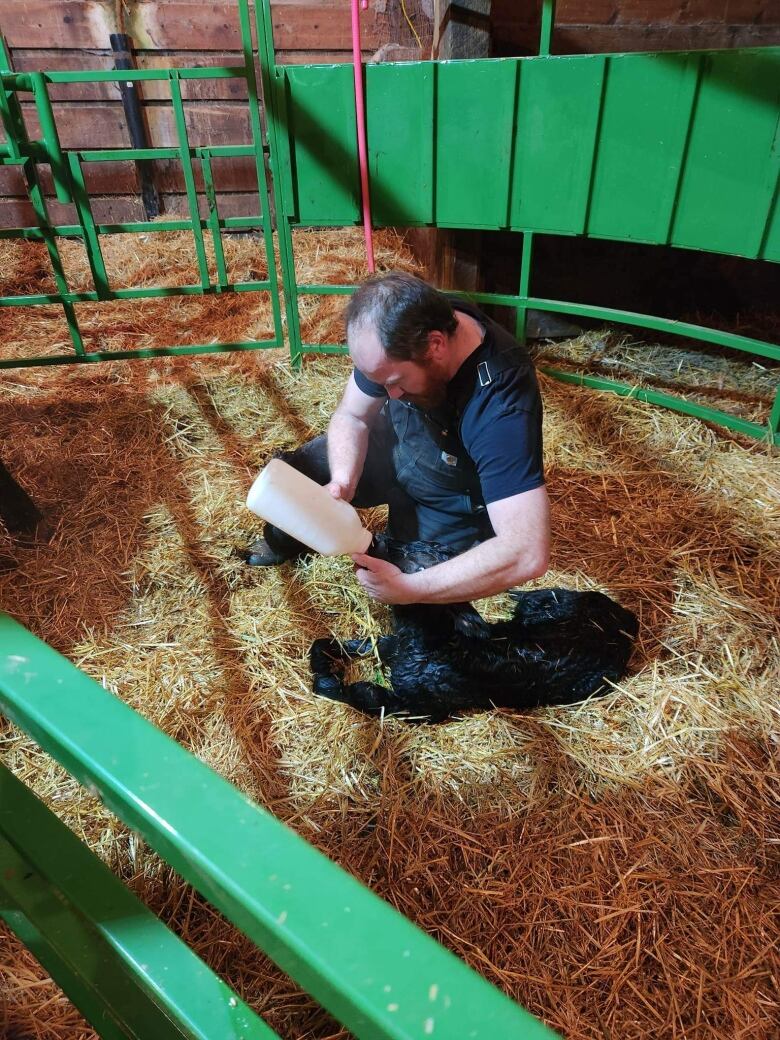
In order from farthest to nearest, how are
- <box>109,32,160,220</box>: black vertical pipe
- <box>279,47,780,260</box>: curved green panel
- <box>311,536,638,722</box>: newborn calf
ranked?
<box>109,32,160,220</box>: black vertical pipe < <box>279,47,780,260</box>: curved green panel < <box>311,536,638,722</box>: newborn calf

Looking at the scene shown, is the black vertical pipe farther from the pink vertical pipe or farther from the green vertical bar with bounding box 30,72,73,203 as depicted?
the pink vertical pipe

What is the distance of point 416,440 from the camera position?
8.32 ft

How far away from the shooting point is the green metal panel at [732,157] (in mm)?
3371

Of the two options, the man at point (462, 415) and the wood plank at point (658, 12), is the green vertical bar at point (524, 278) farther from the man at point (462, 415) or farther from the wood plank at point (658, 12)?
the man at point (462, 415)

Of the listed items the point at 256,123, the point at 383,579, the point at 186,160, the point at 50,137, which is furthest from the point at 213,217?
the point at 383,579

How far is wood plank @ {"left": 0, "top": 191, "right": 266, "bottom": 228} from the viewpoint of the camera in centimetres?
777

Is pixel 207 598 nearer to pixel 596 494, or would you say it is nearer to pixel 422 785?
pixel 422 785

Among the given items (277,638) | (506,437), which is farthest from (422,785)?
(506,437)

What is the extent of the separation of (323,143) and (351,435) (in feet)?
8.53

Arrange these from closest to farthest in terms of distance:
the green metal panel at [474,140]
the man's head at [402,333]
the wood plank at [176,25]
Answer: the man's head at [402,333] → the green metal panel at [474,140] → the wood plank at [176,25]

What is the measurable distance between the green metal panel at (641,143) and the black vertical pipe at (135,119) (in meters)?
5.54

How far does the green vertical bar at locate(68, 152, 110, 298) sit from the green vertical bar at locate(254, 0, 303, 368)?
3.77ft

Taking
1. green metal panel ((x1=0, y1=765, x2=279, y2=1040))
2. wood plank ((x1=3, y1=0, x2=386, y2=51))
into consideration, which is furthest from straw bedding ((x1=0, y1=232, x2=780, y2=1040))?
wood plank ((x1=3, y1=0, x2=386, y2=51))

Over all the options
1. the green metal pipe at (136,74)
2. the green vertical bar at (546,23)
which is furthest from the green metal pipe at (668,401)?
the green metal pipe at (136,74)
